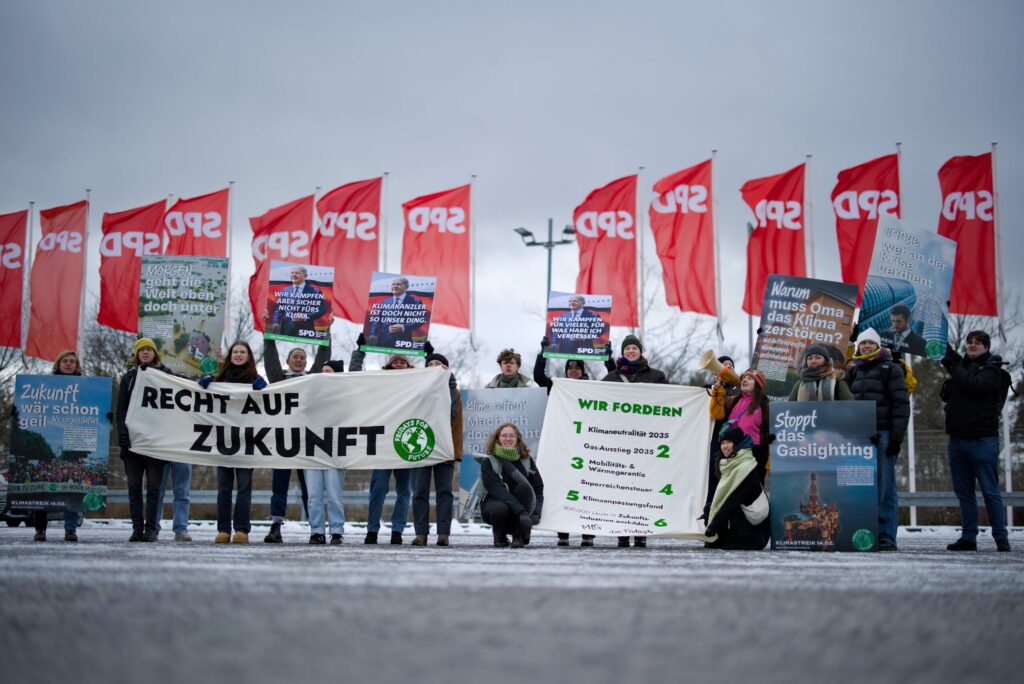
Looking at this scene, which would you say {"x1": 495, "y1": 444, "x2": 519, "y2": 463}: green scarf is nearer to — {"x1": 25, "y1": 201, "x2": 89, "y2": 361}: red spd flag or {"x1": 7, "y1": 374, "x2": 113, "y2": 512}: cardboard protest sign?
{"x1": 7, "y1": 374, "x2": 113, "y2": 512}: cardboard protest sign

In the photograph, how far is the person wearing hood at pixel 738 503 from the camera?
Result: 10547 millimetres

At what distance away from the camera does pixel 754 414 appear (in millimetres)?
11039

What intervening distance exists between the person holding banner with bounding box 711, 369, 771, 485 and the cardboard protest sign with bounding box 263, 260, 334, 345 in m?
7.25

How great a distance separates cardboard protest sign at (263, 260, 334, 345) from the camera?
16.5 meters

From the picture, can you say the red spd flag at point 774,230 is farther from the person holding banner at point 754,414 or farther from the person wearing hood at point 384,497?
the person wearing hood at point 384,497

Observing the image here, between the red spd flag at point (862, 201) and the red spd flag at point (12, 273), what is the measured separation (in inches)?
628

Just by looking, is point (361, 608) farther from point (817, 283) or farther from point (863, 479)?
point (817, 283)

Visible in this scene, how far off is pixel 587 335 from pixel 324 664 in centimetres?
1330

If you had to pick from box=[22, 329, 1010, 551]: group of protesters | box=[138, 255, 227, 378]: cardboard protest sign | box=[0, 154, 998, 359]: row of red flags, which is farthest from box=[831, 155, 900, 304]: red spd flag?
box=[138, 255, 227, 378]: cardboard protest sign

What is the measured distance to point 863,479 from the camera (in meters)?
10.3

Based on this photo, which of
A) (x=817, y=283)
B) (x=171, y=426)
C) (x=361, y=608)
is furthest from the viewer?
(x=817, y=283)

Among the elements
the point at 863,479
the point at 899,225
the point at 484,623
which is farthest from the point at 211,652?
the point at 899,225

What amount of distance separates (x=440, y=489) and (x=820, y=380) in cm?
424

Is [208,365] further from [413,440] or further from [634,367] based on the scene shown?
[634,367]
